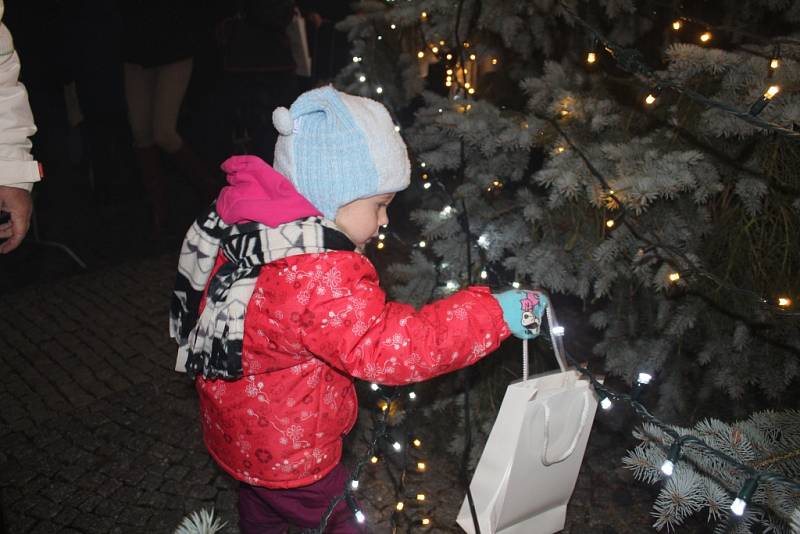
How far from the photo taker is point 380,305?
63.4 inches

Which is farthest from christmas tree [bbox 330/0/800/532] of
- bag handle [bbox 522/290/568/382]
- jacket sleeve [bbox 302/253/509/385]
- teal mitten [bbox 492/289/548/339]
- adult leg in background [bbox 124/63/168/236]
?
adult leg in background [bbox 124/63/168/236]

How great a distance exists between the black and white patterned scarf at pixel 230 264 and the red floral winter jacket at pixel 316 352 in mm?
31

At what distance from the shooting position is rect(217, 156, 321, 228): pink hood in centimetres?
164

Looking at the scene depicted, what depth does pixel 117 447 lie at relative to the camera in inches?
123

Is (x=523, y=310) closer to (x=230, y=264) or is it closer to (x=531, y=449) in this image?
(x=531, y=449)

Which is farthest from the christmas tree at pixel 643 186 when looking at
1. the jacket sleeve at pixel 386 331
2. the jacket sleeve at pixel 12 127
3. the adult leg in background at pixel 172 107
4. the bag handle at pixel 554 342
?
the adult leg in background at pixel 172 107

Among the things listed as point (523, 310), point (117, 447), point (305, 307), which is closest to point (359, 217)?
point (305, 307)

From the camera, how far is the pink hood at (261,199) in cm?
164

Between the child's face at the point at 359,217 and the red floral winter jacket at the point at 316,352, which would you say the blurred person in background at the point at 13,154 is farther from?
the child's face at the point at 359,217

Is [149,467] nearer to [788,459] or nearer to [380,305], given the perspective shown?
[380,305]

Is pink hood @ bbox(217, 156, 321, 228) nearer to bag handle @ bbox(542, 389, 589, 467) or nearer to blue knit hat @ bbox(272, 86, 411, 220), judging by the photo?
blue knit hat @ bbox(272, 86, 411, 220)

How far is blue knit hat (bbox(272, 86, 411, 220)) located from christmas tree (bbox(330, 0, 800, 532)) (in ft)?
2.37

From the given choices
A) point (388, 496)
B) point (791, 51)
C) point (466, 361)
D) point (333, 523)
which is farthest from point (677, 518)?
→ point (791, 51)

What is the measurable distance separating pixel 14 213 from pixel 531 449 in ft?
5.55
